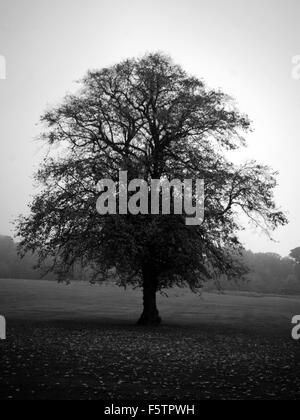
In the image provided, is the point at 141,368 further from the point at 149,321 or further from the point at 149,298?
the point at 149,321

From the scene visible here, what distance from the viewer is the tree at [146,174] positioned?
2795 cm

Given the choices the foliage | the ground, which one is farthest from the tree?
the ground

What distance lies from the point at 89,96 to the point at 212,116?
9.58m

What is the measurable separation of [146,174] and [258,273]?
15277 centimetres

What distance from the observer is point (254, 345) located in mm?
23656

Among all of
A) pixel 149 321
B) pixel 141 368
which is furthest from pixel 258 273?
pixel 141 368

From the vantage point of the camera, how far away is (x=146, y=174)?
28766mm

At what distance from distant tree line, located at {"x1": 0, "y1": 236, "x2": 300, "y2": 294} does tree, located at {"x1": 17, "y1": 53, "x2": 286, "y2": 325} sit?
90.0 m

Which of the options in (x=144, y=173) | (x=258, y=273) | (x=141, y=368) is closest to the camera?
(x=141, y=368)

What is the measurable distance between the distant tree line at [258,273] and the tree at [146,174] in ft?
295

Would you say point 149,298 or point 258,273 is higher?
point 149,298

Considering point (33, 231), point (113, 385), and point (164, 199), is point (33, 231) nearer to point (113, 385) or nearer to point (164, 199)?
point (164, 199)

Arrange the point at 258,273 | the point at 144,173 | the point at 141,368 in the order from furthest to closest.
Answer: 1. the point at 258,273
2. the point at 144,173
3. the point at 141,368
